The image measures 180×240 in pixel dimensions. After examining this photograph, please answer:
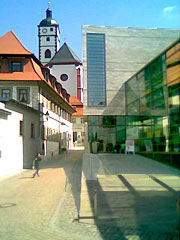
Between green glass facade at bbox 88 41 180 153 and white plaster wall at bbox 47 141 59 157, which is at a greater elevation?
green glass facade at bbox 88 41 180 153

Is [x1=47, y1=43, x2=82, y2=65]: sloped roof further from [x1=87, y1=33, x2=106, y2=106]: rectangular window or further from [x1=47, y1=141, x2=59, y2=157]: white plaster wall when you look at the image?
[x1=87, y1=33, x2=106, y2=106]: rectangular window

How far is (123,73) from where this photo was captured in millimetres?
6516

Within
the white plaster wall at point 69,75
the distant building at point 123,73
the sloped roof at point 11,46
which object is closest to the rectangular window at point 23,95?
the sloped roof at point 11,46

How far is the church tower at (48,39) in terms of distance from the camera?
9406 centimetres

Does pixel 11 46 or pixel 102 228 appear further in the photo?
pixel 11 46

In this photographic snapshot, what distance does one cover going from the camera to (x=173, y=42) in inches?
178

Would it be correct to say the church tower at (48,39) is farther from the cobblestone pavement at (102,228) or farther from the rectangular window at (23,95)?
the cobblestone pavement at (102,228)

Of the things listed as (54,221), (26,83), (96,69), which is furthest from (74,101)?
(96,69)

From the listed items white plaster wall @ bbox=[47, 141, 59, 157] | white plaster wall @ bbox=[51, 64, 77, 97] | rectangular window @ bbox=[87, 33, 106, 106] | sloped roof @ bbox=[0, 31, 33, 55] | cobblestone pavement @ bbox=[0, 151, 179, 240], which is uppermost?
white plaster wall @ bbox=[51, 64, 77, 97]

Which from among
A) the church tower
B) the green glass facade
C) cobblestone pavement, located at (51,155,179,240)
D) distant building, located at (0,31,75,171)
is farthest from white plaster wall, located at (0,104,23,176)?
the church tower

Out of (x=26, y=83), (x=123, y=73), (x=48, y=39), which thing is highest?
(x=48, y=39)

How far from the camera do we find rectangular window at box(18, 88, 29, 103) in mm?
34031

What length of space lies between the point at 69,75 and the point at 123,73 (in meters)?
72.9

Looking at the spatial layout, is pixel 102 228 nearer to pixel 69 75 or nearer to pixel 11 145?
pixel 11 145
